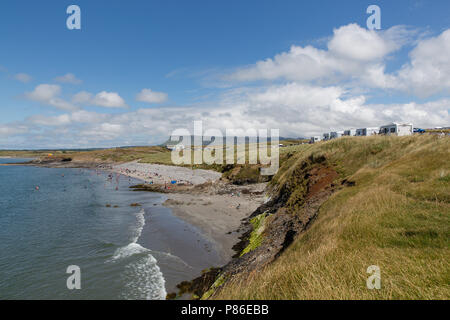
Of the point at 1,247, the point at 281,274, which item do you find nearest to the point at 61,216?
the point at 1,247

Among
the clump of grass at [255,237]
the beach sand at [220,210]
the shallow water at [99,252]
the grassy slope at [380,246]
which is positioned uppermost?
the grassy slope at [380,246]

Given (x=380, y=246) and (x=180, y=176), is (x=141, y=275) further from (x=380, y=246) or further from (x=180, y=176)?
(x=180, y=176)

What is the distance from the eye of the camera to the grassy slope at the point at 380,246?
16.8ft

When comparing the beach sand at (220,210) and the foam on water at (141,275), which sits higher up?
the beach sand at (220,210)

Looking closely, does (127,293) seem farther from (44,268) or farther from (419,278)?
(419,278)

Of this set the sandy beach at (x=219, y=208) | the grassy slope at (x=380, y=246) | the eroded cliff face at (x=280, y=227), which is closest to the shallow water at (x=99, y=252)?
the sandy beach at (x=219, y=208)

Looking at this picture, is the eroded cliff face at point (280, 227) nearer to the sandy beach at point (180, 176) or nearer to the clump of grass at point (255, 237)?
the clump of grass at point (255, 237)

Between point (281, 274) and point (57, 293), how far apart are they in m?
16.7

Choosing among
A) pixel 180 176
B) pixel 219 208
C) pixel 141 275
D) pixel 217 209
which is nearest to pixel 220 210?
pixel 217 209

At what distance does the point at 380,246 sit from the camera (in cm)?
733

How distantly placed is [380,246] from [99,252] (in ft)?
75.7

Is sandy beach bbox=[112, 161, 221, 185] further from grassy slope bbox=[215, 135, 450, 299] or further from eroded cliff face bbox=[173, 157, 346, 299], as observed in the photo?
grassy slope bbox=[215, 135, 450, 299]

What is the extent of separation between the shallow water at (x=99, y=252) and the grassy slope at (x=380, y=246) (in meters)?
10.7

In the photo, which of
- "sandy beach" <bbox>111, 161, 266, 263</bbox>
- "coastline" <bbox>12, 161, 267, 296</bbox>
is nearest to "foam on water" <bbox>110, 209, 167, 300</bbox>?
"coastline" <bbox>12, 161, 267, 296</bbox>
